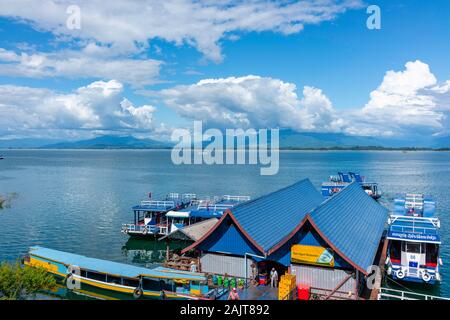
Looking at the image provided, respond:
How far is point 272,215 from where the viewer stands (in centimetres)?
3581

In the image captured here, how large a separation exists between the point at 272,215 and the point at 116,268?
49.4ft

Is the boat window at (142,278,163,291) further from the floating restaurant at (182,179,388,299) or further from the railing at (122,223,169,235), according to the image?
the railing at (122,223,169,235)

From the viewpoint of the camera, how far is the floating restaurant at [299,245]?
88.9 feet

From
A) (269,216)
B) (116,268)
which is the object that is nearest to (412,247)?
(269,216)

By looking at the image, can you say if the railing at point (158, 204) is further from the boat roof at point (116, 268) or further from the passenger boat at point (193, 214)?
the boat roof at point (116, 268)

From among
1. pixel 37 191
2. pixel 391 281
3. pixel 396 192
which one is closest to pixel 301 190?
pixel 391 281

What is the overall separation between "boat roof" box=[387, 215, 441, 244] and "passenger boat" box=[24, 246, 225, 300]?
1767 centimetres

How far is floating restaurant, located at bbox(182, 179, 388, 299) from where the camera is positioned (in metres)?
27.1

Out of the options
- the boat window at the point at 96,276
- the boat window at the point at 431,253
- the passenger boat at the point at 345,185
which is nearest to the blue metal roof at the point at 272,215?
the boat window at the point at 431,253

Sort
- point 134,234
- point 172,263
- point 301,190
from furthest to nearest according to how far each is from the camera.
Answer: point 134,234, point 301,190, point 172,263

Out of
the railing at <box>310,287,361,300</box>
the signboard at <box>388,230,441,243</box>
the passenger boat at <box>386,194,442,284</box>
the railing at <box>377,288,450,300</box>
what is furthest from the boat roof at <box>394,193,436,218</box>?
the railing at <box>310,287,361,300</box>

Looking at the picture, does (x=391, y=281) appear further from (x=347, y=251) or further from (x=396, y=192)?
(x=396, y=192)

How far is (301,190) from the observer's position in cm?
4834

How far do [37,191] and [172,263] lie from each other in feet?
257
